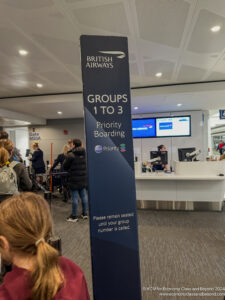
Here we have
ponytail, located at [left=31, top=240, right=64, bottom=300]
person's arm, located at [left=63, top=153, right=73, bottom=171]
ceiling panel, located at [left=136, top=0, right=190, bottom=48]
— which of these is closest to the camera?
ponytail, located at [left=31, top=240, right=64, bottom=300]

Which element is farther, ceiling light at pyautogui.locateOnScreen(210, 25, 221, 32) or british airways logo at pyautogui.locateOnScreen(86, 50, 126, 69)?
ceiling light at pyautogui.locateOnScreen(210, 25, 221, 32)

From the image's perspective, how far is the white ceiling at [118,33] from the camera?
212cm

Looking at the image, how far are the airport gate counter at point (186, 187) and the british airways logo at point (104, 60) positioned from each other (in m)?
3.14

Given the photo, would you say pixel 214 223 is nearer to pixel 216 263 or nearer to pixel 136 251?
pixel 216 263

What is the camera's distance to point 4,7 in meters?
2.08

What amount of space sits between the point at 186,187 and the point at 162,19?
3.24 meters

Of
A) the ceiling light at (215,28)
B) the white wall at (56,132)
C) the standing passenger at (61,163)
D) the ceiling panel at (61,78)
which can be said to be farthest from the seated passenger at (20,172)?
the white wall at (56,132)

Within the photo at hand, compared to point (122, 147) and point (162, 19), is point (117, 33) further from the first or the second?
point (122, 147)

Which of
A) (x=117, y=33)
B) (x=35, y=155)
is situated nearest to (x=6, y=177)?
(x=117, y=33)

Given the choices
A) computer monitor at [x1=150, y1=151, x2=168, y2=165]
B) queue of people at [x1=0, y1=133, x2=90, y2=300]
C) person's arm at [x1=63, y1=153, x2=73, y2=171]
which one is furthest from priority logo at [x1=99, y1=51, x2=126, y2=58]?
computer monitor at [x1=150, y1=151, x2=168, y2=165]

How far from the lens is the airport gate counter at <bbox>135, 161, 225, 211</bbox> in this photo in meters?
4.22

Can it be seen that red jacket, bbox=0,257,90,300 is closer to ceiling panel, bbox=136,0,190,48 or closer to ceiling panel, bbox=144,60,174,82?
ceiling panel, bbox=136,0,190,48

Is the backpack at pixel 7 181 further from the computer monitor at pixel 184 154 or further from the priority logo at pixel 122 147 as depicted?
the computer monitor at pixel 184 154

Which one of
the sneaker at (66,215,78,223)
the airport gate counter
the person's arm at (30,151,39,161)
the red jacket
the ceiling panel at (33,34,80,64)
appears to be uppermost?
the ceiling panel at (33,34,80,64)
